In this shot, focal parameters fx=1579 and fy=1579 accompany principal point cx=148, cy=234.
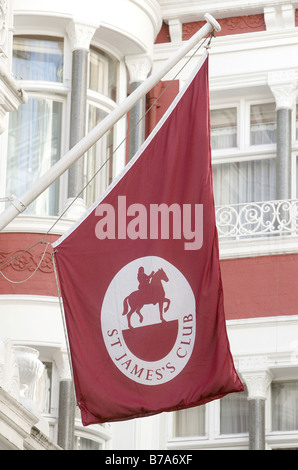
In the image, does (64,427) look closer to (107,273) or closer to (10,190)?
(10,190)

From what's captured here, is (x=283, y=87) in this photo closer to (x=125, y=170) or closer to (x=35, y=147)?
(x=35, y=147)

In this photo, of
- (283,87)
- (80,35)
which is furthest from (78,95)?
(283,87)

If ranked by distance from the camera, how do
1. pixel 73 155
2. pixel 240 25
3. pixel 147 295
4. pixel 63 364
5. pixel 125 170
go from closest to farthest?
1. pixel 147 295
2. pixel 73 155
3. pixel 125 170
4. pixel 63 364
5. pixel 240 25

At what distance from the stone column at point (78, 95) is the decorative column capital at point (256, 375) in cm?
246

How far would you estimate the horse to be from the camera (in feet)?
37.4

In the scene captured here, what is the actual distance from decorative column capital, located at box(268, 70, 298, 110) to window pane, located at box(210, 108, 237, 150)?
0.70 meters

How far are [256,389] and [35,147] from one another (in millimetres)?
3628

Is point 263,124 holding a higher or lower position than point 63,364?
higher

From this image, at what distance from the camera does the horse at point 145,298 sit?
1139 centimetres

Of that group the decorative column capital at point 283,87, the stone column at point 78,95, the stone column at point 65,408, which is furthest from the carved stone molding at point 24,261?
the decorative column capital at point 283,87

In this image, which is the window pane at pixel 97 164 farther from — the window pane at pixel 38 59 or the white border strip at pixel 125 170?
the white border strip at pixel 125 170

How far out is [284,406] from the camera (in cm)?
1714

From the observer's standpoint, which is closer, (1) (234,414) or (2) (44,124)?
(1) (234,414)
